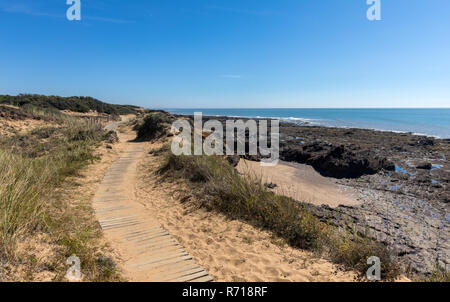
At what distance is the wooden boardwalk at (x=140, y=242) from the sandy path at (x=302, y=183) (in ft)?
13.7

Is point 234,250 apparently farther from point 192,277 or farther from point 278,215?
point 278,215

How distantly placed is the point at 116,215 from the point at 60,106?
3821 centimetres

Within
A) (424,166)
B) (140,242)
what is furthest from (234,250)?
(424,166)

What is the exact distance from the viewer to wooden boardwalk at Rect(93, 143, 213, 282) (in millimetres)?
3469

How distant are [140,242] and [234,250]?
5.77 feet

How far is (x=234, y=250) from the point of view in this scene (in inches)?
172

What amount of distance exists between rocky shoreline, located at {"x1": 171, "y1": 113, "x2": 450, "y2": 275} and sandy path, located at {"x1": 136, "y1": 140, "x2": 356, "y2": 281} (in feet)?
6.47

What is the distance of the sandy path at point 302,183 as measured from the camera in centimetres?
1015
